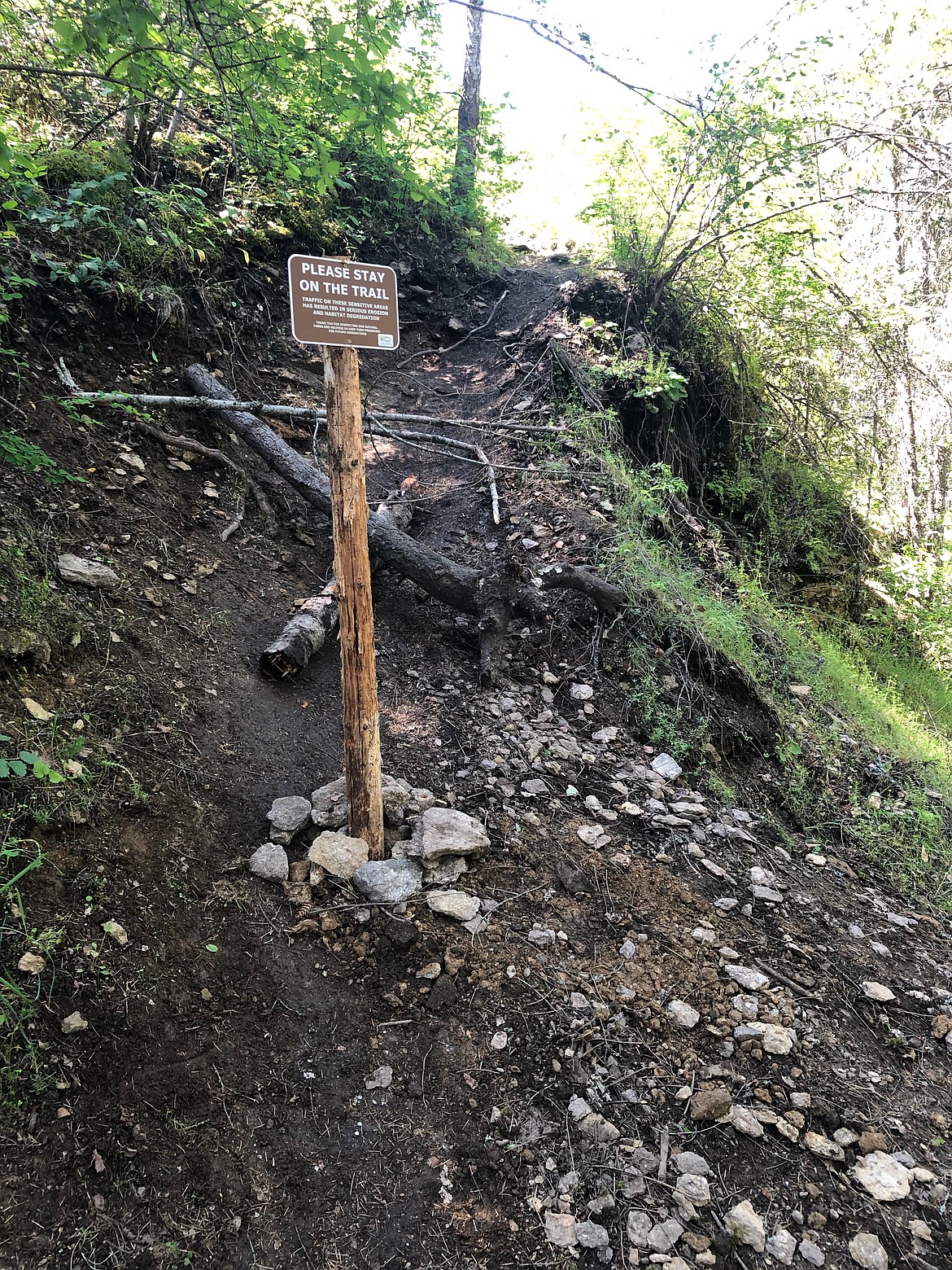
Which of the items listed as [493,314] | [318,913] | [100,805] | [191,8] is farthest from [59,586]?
[493,314]

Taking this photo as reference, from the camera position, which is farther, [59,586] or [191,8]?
[59,586]

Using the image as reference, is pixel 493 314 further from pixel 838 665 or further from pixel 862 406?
pixel 838 665

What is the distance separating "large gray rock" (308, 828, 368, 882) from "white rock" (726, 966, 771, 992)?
1.78 metres

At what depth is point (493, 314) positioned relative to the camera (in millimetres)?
8875

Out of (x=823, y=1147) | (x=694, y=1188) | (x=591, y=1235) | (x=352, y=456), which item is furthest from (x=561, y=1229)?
(x=352, y=456)

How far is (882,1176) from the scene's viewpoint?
2.32m

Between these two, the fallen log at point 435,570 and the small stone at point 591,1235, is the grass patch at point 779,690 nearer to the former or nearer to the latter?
the fallen log at point 435,570

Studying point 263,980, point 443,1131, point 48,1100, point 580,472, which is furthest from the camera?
point 580,472

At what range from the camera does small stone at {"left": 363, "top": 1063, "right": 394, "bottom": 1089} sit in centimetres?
241

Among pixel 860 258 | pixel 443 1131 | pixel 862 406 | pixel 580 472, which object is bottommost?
pixel 443 1131

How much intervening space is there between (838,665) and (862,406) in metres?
4.36

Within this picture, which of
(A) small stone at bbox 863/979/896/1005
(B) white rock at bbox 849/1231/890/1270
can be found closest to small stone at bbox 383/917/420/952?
(B) white rock at bbox 849/1231/890/1270

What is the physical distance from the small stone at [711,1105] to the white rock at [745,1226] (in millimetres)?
258

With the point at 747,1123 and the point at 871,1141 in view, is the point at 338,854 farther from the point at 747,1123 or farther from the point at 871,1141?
the point at 871,1141
